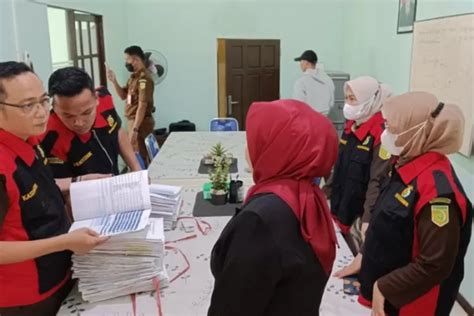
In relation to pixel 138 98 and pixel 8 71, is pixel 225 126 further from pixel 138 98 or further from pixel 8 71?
pixel 8 71

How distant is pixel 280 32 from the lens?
578 centimetres

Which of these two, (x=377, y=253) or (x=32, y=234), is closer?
(x=32, y=234)

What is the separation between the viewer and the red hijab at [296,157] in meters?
0.90

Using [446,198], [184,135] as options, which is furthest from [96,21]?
[446,198]

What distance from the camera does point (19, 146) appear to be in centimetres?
116

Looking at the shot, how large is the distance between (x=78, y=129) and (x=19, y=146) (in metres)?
0.44

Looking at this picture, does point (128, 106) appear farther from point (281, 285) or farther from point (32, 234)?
point (281, 285)

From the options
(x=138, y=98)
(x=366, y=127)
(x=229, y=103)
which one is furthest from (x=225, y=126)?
(x=366, y=127)

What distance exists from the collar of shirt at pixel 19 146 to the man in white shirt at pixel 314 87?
149 inches


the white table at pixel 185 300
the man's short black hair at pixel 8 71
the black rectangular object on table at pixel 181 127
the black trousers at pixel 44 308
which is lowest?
the black rectangular object on table at pixel 181 127

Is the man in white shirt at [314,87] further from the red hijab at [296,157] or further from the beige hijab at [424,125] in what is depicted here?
the red hijab at [296,157]

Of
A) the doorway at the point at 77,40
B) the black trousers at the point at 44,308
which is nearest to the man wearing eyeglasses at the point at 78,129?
the black trousers at the point at 44,308

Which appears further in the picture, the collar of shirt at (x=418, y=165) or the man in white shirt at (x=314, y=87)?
the man in white shirt at (x=314, y=87)

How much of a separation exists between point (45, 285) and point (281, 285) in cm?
73
